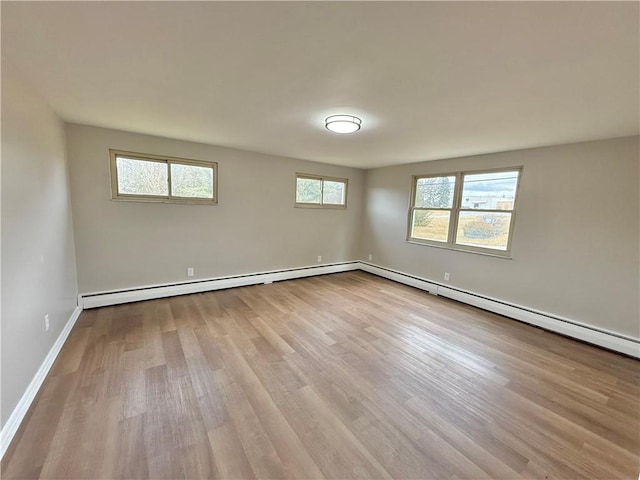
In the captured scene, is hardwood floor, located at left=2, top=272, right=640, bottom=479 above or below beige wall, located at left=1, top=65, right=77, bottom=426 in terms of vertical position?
below

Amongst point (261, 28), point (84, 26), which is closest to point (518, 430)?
point (261, 28)

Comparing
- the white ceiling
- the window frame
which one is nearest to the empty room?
the white ceiling

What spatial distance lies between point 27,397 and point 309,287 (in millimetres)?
3443

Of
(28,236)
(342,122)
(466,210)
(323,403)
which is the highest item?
(342,122)

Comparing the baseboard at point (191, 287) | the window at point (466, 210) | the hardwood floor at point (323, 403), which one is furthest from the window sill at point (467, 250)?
the baseboard at point (191, 287)

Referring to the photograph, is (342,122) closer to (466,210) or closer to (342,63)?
(342,63)

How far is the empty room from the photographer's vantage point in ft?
4.60

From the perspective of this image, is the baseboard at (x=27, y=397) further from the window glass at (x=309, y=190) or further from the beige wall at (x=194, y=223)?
the window glass at (x=309, y=190)

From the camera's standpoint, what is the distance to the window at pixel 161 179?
3.44 meters

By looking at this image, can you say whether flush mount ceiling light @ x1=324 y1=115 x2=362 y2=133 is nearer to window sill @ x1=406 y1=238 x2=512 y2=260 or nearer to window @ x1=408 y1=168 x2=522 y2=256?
window @ x1=408 y1=168 x2=522 y2=256

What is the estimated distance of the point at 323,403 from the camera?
191 cm

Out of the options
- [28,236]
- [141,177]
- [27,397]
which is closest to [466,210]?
[141,177]

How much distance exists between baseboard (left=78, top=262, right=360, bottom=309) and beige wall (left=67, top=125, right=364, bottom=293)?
91 millimetres

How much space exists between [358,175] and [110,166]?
438 centimetres
